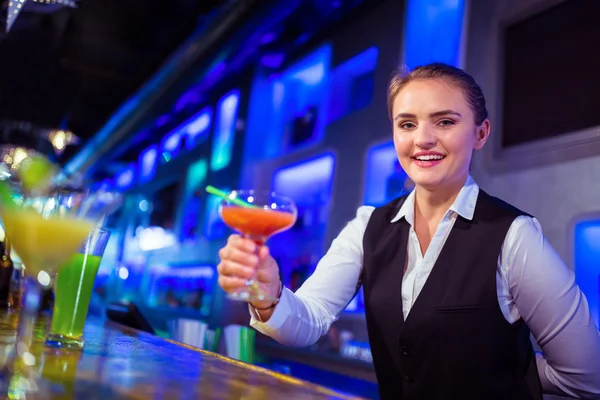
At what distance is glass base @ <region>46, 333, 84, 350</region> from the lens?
1108mm

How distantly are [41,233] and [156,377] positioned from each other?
350mm

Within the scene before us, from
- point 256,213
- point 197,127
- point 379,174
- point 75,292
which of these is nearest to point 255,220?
point 256,213

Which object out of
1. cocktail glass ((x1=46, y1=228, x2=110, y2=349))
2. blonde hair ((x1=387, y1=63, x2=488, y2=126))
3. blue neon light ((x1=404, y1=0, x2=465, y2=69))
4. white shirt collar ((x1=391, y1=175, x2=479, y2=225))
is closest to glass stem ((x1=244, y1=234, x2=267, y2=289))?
cocktail glass ((x1=46, y1=228, x2=110, y2=349))

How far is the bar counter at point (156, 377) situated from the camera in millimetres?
752

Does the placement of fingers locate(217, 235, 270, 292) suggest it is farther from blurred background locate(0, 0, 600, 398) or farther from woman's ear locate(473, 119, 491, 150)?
woman's ear locate(473, 119, 491, 150)

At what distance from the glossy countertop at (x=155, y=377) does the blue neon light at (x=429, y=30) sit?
2.32 m

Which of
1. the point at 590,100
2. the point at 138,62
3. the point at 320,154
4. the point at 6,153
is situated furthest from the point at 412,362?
the point at 138,62

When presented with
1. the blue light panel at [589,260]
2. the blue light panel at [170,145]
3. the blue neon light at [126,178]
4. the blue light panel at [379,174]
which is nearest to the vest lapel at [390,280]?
the blue light panel at [589,260]

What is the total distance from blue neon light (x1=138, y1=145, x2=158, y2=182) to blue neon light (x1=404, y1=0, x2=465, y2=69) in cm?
520

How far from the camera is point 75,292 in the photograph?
117cm

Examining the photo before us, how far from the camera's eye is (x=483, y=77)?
256cm

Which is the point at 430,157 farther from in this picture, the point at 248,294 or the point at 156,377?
the point at 156,377

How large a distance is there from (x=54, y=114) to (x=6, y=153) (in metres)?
7.44

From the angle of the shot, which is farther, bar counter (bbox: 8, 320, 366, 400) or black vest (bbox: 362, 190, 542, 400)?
black vest (bbox: 362, 190, 542, 400)
